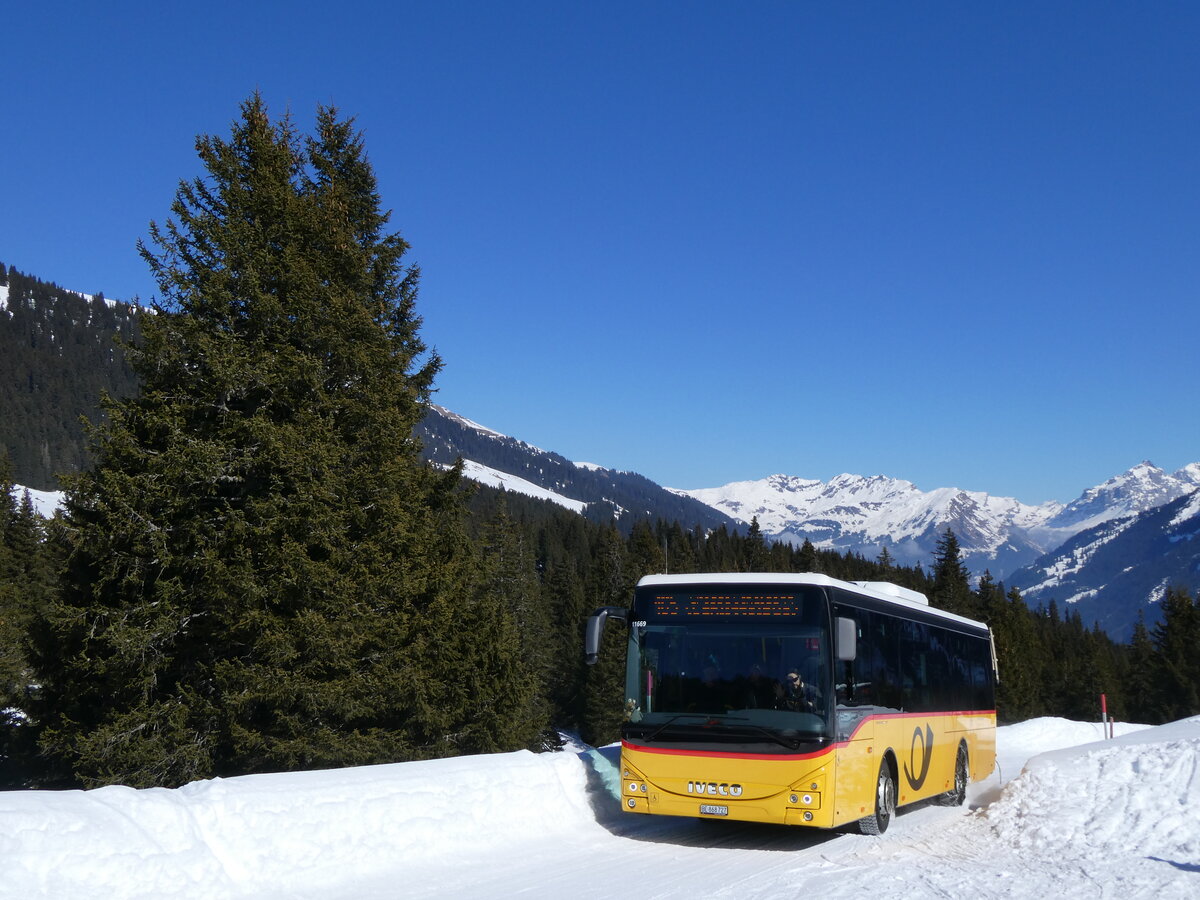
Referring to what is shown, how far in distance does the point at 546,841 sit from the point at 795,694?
3.47 metres

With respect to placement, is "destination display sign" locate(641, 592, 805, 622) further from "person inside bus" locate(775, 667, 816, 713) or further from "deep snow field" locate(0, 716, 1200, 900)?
"deep snow field" locate(0, 716, 1200, 900)

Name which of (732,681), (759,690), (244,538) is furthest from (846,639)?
(244,538)

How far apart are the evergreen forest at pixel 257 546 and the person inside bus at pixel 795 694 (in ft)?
28.4

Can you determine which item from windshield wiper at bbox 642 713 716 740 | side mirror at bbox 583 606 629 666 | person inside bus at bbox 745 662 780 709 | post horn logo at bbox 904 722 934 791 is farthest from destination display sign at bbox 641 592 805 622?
post horn logo at bbox 904 722 934 791

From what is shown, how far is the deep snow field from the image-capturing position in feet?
25.0

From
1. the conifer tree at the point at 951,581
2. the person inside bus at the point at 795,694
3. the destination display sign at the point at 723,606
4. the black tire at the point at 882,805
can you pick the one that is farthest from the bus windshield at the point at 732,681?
the conifer tree at the point at 951,581

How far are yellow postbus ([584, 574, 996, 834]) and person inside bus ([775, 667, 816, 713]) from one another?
0.04 feet

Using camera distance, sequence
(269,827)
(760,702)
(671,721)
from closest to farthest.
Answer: (269,827) → (760,702) → (671,721)

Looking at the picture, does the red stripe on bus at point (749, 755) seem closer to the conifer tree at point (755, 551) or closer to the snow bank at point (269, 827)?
the snow bank at point (269, 827)

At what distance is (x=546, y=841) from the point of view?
11.3m

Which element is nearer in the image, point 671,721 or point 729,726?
point 729,726

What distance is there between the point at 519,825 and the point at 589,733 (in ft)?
176

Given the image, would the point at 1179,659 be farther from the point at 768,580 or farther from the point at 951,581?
the point at 768,580

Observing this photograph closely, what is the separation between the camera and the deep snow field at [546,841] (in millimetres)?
7617
